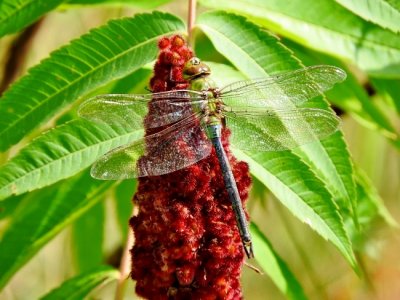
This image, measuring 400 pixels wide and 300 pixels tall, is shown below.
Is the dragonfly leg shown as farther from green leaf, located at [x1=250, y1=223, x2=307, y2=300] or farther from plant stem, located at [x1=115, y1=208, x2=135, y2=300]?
plant stem, located at [x1=115, y1=208, x2=135, y2=300]

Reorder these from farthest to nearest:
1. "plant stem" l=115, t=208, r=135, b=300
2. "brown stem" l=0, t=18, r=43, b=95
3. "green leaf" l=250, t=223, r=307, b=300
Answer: "brown stem" l=0, t=18, r=43, b=95
"green leaf" l=250, t=223, r=307, b=300
"plant stem" l=115, t=208, r=135, b=300

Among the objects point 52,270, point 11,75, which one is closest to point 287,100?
point 11,75

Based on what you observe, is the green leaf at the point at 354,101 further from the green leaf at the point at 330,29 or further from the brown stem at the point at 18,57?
the brown stem at the point at 18,57

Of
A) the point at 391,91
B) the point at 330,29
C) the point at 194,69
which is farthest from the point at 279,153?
the point at 391,91

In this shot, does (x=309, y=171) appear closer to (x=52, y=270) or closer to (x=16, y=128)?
(x=16, y=128)

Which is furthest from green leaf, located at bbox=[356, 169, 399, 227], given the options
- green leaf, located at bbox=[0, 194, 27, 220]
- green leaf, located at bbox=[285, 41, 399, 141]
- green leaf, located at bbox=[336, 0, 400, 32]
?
green leaf, located at bbox=[0, 194, 27, 220]

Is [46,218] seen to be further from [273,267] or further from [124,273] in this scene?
[273,267]

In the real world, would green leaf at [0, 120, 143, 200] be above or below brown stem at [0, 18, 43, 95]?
below
